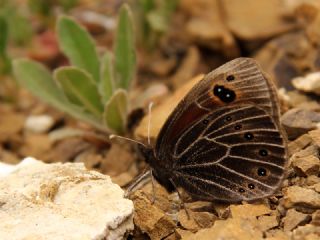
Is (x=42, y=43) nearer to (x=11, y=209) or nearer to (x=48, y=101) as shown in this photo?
(x=48, y=101)

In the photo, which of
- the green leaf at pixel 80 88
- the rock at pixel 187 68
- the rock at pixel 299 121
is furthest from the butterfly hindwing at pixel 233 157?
the rock at pixel 187 68

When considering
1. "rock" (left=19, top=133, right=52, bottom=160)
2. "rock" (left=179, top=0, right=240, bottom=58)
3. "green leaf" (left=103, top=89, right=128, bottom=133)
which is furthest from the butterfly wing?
"rock" (left=179, top=0, right=240, bottom=58)

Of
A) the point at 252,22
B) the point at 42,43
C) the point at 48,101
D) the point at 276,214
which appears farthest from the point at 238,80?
the point at 42,43

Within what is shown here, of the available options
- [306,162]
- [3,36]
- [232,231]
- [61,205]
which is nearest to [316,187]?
[306,162]

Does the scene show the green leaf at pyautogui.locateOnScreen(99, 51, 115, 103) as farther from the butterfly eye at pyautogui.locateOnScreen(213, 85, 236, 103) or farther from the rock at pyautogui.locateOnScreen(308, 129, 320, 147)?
the rock at pyautogui.locateOnScreen(308, 129, 320, 147)

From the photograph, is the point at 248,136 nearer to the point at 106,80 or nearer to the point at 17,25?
the point at 106,80

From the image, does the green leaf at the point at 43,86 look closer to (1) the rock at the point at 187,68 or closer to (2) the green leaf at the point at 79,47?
(2) the green leaf at the point at 79,47
